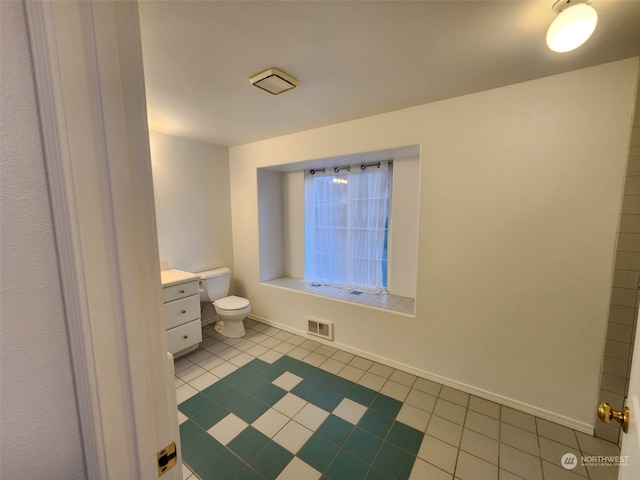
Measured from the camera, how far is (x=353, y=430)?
168 centimetres

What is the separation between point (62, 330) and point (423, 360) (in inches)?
91.5

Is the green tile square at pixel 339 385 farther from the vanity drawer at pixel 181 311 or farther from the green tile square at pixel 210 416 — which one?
the vanity drawer at pixel 181 311

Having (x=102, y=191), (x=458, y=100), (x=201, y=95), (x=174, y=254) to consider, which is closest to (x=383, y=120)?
(x=458, y=100)

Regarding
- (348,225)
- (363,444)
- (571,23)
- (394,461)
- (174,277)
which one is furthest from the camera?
(348,225)

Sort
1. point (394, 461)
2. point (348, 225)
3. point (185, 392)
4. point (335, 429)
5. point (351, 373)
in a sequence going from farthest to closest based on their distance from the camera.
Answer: point (348, 225), point (351, 373), point (185, 392), point (335, 429), point (394, 461)

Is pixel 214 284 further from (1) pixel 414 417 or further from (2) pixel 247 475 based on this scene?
(1) pixel 414 417

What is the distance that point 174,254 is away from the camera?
9.29 feet

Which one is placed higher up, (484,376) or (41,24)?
(41,24)

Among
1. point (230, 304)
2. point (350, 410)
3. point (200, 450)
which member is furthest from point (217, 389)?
point (350, 410)

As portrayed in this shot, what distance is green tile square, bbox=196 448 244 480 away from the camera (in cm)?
140

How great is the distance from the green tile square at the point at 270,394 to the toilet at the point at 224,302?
0.92m

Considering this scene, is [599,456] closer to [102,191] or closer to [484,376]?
[484,376]

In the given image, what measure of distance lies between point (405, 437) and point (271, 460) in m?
0.82

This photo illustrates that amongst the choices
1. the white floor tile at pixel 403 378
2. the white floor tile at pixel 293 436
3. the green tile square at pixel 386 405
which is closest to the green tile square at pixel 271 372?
the white floor tile at pixel 293 436
